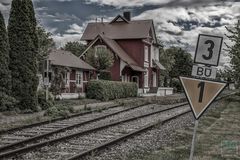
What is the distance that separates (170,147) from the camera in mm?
12430

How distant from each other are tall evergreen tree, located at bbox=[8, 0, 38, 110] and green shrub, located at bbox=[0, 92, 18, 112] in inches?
44.1

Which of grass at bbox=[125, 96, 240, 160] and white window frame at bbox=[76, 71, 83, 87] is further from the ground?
white window frame at bbox=[76, 71, 83, 87]

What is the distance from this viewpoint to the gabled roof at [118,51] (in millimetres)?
53819

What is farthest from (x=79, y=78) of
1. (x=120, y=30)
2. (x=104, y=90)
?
(x=120, y=30)

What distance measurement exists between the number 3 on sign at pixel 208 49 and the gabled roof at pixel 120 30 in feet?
163

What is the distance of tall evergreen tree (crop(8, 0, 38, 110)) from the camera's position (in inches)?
994

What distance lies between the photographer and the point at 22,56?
25734 millimetres

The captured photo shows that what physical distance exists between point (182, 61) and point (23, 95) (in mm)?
71513

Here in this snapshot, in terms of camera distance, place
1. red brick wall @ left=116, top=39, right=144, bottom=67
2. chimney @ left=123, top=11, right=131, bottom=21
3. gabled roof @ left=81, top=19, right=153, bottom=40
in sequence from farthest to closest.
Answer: chimney @ left=123, top=11, right=131, bottom=21 → gabled roof @ left=81, top=19, right=153, bottom=40 → red brick wall @ left=116, top=39, right=144, bottom=67

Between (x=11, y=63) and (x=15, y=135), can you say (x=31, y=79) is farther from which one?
A: (x=15, y=135)

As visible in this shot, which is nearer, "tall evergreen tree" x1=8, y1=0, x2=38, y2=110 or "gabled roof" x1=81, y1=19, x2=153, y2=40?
"tall evergreen tree" x1=8, y1=0, x2=38, y2=110

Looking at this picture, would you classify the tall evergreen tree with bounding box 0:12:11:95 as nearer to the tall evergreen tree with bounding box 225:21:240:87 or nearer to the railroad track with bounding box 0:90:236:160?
the railroad track with bounding box 0:90:236:160

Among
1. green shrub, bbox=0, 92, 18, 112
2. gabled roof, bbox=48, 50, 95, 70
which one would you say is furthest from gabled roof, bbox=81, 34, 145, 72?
green shrub, bbox=0, 92, 18, 112

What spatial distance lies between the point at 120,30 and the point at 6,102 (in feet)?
127
